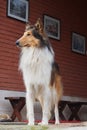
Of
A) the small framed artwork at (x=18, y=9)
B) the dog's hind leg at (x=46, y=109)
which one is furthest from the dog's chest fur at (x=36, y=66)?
the small framed artwork at (x=18, y=9)

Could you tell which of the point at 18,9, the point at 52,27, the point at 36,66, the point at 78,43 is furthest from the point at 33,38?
the point at 78,43

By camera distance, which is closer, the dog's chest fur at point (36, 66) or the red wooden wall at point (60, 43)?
the dog's chest fur at point (36, 66)

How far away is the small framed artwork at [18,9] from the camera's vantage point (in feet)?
24.5

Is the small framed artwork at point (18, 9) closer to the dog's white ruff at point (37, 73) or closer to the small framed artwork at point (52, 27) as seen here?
the small framed artwork at point (52, 27)

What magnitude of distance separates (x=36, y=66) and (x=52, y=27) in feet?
14.7

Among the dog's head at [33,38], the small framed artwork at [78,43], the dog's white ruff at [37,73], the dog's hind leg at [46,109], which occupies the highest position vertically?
the small framed artwork at [78,43]

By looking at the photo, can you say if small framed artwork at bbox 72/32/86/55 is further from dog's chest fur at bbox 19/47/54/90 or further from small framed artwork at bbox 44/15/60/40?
dog's chest fur at bbox 19/47/54/90

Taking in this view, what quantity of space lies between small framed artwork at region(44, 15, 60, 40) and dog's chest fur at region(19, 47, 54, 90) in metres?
4.16

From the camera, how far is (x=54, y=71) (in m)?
4.37

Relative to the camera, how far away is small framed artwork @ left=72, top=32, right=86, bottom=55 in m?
9.38

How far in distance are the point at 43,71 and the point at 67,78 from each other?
4.78 metres

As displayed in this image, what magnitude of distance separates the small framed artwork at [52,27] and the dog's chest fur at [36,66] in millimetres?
4164

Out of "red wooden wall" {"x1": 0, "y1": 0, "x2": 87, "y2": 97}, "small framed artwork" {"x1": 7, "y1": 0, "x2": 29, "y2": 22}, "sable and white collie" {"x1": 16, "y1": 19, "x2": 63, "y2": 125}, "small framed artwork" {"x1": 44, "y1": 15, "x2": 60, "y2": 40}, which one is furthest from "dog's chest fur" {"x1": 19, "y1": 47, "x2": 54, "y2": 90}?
"small framed artwork" {"x1": 44, "y1": 15, "x2": 60, "y2": 40}

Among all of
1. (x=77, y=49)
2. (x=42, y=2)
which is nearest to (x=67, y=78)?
(x=77, y=49)
